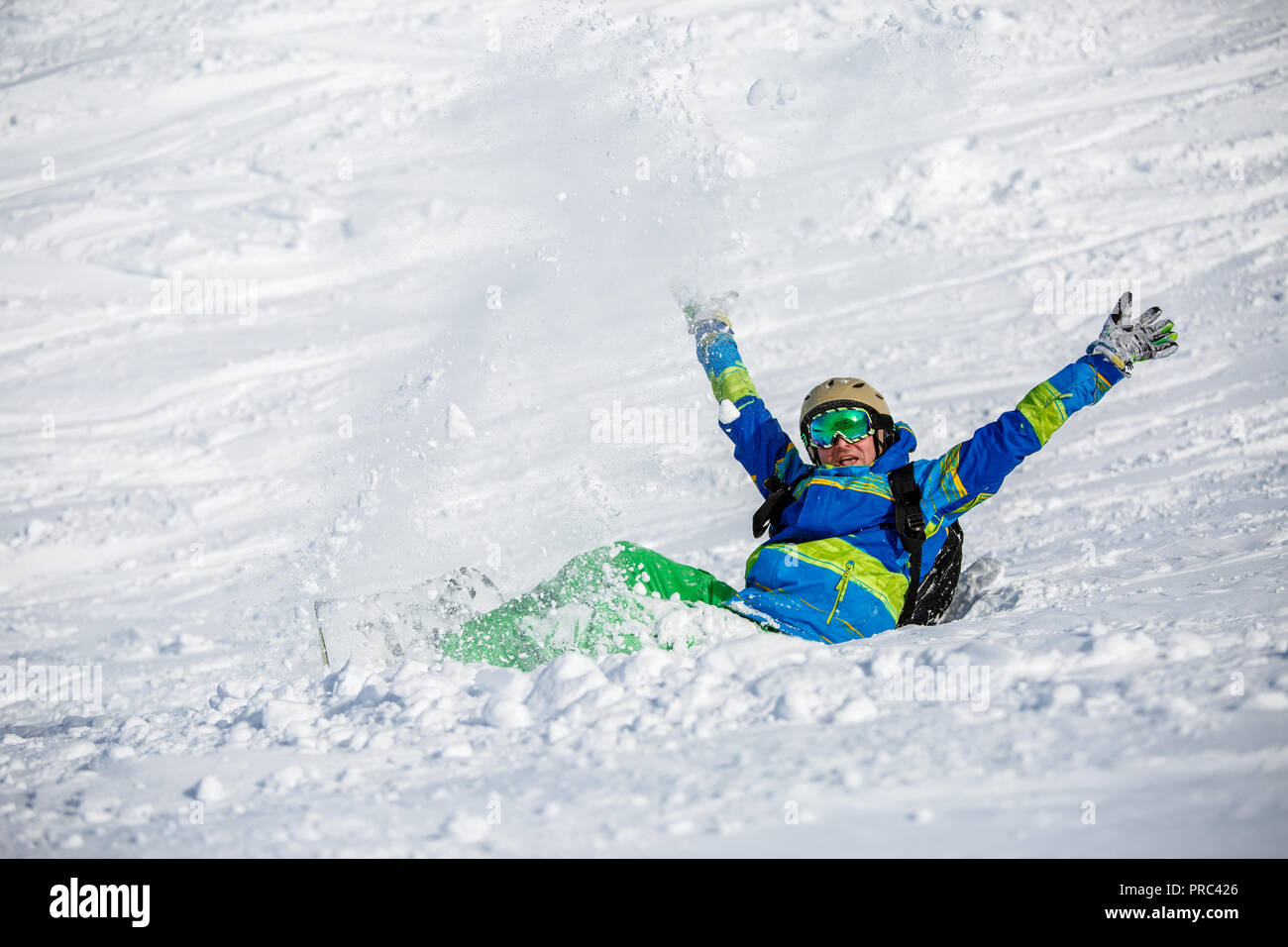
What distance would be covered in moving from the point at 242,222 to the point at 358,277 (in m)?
1.58

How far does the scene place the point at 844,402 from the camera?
172 inches

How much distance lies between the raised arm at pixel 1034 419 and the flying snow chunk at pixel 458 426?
4132 millimetres

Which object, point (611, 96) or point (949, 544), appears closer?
point (949, 544)

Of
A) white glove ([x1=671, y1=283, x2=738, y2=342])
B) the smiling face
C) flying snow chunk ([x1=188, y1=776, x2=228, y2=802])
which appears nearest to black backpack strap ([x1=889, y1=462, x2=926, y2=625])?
the smiling face

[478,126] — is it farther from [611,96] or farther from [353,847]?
[353,847]

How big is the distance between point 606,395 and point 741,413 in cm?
314

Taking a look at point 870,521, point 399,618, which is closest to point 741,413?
point 870,521

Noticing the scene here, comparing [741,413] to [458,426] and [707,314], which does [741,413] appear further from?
[458,426]

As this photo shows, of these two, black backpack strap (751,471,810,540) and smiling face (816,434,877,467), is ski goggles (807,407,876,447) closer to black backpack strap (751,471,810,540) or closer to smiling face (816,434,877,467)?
smiling face (816,434,877,467)

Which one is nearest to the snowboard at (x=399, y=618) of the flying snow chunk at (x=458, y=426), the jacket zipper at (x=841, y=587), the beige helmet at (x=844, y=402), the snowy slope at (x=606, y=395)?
the snowy slope at (x=606, y=395)
